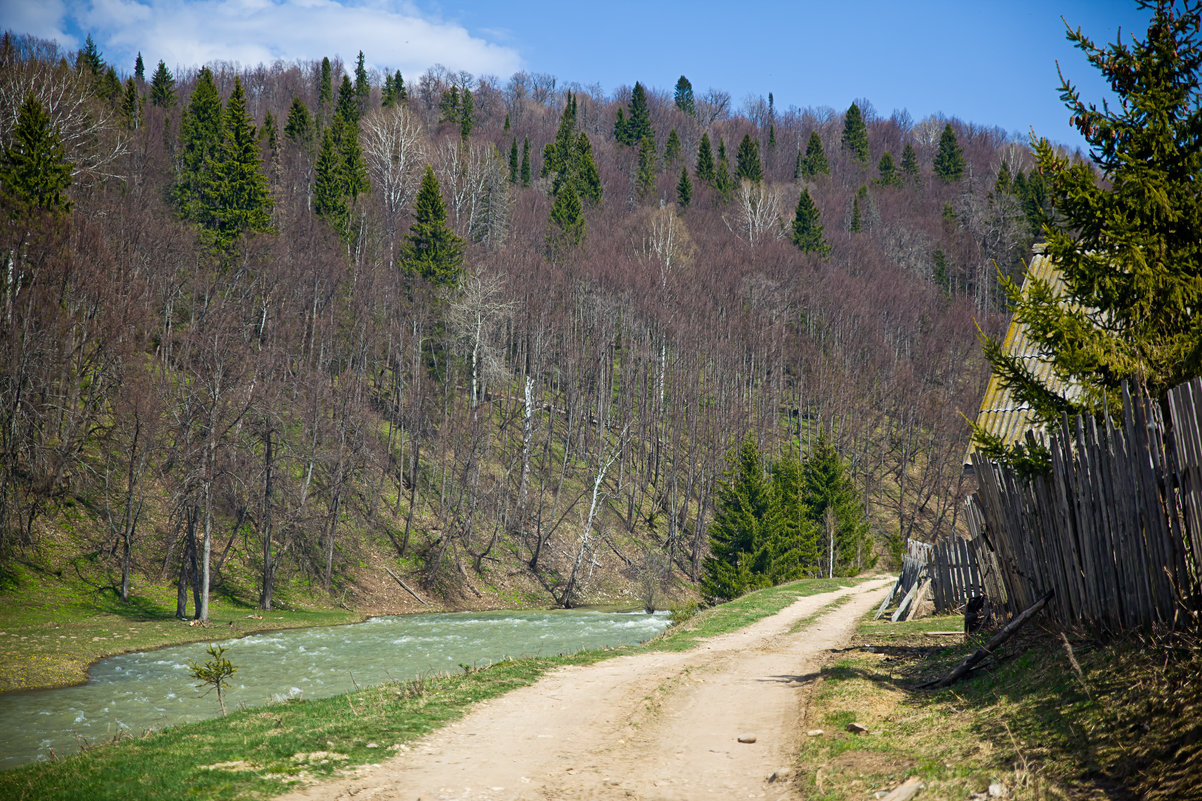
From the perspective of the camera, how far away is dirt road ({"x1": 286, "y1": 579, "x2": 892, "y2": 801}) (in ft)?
22.1

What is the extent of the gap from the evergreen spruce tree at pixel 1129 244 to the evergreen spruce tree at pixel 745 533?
95.4 feet

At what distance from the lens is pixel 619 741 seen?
827 centimetres

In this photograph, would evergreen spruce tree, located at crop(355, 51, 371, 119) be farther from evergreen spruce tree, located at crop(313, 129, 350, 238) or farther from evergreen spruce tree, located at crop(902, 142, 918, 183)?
evergreen spruce tree, located at crop(902, 142, 918, 183)

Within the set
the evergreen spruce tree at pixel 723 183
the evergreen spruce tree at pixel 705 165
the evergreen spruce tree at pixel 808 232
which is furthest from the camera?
the evergreen spruce tree at pixel 705 165

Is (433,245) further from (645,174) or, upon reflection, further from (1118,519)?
(1118,519)

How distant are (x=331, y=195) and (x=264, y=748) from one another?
57.2 metres

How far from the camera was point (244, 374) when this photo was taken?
3219 centimetres

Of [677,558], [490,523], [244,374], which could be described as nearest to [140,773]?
[244,374]

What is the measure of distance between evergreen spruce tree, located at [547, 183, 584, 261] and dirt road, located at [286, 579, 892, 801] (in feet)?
203

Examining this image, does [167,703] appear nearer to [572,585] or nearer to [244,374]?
[244,374]

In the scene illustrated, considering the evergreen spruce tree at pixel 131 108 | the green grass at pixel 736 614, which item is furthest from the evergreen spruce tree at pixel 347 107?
the green grass at pixel 736 614

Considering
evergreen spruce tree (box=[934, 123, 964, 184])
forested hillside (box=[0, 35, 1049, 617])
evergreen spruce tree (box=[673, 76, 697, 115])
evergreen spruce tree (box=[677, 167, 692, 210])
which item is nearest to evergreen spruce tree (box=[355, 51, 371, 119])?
forested hillside (box=[0, 35, 1049, 617])

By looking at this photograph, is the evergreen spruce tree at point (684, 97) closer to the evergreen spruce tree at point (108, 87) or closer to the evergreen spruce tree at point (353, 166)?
the evergreen spruce tree at point (353, 166)

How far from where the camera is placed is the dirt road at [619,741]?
674cm
